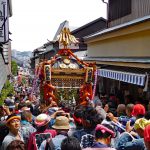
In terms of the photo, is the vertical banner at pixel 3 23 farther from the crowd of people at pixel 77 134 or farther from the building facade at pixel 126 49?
the building facade at pixel 126 49

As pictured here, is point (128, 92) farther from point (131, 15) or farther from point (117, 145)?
point (117, 145)

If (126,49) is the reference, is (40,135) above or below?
below

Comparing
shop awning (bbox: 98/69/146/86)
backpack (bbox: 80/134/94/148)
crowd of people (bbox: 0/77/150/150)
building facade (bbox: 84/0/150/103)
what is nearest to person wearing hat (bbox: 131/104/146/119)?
crowd of people (bbox: 0/77/150/150)

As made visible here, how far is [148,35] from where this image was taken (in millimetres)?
14070

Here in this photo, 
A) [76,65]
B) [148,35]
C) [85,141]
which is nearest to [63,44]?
[76,65]

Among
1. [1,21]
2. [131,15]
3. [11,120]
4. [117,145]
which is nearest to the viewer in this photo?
[117,145]

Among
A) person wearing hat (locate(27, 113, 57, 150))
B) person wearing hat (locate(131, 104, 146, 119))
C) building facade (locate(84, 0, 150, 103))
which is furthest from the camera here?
building facade (locate(84, 0, 150, 103))

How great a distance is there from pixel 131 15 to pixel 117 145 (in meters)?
15.0

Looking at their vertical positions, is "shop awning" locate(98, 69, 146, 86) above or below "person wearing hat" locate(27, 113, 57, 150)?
above

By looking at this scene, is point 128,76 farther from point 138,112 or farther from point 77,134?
point 77,134

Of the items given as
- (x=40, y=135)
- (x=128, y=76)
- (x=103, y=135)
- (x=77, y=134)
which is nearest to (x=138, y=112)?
(x=77, y=134)

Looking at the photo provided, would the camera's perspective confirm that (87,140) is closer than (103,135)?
No

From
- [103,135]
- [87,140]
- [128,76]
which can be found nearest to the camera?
[103,135]

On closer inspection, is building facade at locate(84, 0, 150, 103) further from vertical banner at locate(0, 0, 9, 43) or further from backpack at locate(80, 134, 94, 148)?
backpack at locate(80, 134, 94, 148)
